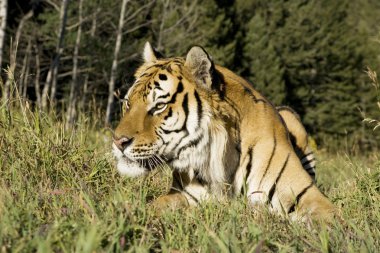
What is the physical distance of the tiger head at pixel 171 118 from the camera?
11.7 ft

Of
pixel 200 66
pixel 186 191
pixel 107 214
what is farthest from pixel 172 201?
pixel 107 214

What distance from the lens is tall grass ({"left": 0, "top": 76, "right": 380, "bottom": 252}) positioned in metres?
2.31

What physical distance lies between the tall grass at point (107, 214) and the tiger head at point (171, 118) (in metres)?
0.27

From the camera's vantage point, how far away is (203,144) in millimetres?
3668

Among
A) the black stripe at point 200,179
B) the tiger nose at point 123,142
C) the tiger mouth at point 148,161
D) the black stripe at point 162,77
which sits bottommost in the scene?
the black stripe at point 200,179

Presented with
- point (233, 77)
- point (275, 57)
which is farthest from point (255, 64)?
point (233, 77)

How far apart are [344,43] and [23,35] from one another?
1003 inches

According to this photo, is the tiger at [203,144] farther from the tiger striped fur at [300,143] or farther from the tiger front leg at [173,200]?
the tiger striped fur at [300,143]

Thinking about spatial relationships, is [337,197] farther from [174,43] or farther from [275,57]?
[275,57]

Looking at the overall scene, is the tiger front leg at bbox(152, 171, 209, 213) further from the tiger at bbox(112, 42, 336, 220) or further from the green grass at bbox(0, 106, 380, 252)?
the green grass at bbox(0, 106, 380, 252)

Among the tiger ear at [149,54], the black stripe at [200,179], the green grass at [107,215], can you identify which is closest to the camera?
the green grass at [107,215]

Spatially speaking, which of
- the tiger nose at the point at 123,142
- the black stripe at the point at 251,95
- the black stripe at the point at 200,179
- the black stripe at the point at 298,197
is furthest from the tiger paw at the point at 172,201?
the black stripe at the point at 251,95

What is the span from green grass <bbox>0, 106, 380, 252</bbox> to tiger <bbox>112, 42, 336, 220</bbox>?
0.99ft

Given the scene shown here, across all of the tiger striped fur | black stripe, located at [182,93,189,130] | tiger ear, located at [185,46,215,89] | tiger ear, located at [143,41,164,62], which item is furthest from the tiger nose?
the tiger striped fur
